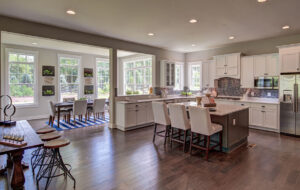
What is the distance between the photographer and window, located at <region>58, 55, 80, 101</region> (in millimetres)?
7830

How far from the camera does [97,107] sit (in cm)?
665

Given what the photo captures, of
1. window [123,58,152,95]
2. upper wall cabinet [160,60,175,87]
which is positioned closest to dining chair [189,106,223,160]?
upper wall cabinet [160,60,175,87]

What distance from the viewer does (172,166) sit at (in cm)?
302

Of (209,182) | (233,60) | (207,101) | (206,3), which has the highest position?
(206,3)

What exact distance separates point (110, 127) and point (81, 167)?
2.67 metres

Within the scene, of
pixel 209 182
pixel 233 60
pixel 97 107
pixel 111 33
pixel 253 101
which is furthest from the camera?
pixel 97 107

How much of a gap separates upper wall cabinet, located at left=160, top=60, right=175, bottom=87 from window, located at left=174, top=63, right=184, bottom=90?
1.21 feet

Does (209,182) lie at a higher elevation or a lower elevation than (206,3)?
lower

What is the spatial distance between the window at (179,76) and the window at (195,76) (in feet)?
1.29

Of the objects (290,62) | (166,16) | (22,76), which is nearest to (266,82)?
(290,62)

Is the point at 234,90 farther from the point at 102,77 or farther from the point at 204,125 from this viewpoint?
the point at 102,77

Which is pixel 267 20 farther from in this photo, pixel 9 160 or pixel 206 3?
pixel 9 160

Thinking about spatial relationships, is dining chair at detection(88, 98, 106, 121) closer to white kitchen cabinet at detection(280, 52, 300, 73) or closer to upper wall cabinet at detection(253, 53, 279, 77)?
upper wall cabinet at detection(253, 53, 279, 77)

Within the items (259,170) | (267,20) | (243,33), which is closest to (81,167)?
(259,170)
